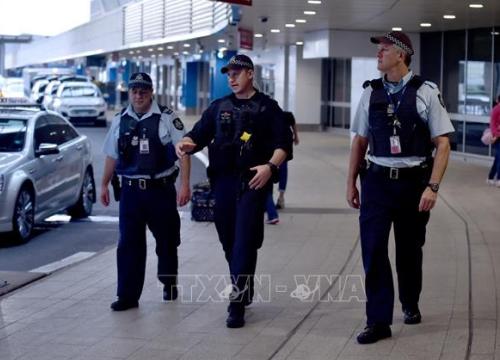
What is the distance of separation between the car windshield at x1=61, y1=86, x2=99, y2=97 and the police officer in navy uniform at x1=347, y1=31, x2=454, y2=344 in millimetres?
37131

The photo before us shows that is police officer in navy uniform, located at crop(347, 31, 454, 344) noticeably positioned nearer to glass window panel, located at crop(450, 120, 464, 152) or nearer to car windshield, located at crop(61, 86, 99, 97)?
glass window panel, located at crop(450, 120, 464, 152)

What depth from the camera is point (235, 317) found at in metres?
7.59

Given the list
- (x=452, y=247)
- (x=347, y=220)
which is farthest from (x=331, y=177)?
(x=452, y=247)

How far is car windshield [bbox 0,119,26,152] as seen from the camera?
13391 mm

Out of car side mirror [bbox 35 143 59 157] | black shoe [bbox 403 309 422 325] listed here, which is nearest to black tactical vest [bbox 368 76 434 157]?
black shoe [bbox 403 309 422 325]

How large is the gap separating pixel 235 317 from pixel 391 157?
5.35 feet

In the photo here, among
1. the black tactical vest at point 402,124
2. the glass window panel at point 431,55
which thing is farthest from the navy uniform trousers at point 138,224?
the glass window panel at point 431,55

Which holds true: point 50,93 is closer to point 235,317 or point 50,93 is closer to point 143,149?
point 143,149

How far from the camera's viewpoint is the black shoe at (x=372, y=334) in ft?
23.0

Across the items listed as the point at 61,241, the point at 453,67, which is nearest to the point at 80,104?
the point at 453,67

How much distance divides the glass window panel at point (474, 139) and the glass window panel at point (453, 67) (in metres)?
0.92

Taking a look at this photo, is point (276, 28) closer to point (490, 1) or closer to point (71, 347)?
point (490, 1)

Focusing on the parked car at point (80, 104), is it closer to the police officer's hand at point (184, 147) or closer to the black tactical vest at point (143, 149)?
the black tactical vest at point (143, 149)

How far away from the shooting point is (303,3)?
797 inches
